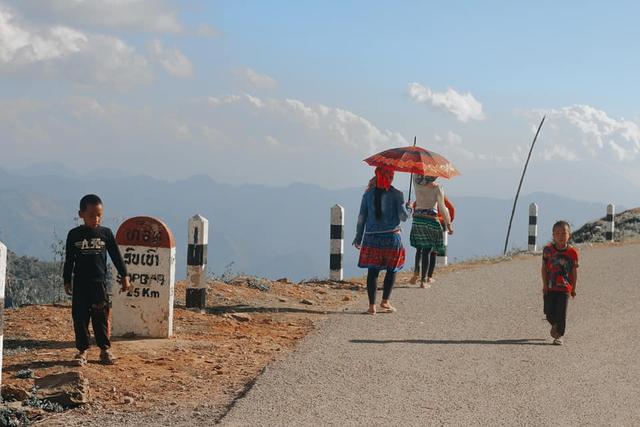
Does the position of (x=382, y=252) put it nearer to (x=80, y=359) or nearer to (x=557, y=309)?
(x=557, y=309)

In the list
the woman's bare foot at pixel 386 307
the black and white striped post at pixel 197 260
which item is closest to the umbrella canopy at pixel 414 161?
the woman's bare foot at pixel 386 307

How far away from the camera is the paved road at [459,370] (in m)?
6.11

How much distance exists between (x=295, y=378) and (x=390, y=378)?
778mm

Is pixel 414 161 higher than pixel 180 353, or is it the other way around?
pixel 414 161

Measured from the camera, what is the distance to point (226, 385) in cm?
699

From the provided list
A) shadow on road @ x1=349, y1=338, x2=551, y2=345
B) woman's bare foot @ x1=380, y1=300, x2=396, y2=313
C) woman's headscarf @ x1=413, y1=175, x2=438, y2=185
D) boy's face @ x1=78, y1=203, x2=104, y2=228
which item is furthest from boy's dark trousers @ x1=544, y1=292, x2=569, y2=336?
boy's face @ x1=78, y1=203, x2=104, y2=228

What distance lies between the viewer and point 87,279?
7.71 meters

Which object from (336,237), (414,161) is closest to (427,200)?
(414,161)

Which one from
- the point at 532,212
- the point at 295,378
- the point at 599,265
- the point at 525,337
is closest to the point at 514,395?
the point at 295,378

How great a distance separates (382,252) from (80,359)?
4619mm

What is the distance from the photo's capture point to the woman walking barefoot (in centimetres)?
1103

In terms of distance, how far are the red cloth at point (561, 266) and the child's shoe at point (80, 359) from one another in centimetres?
486

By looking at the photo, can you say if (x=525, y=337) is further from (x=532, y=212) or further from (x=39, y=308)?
(x=532, y=212)

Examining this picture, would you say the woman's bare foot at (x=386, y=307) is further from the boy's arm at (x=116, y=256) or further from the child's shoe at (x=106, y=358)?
the child's shoe at (x=106, y=358)
